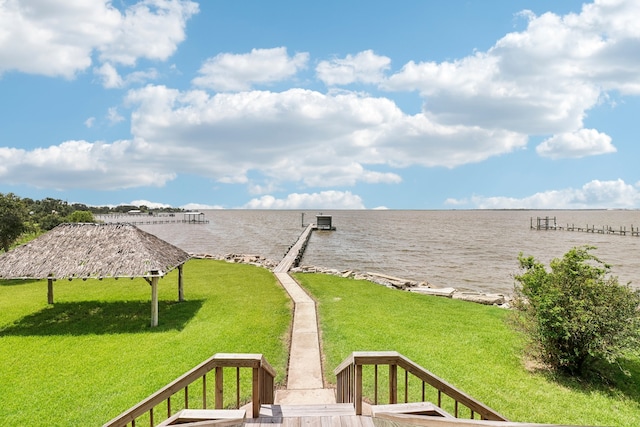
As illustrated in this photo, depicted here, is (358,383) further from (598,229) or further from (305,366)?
(598,229)

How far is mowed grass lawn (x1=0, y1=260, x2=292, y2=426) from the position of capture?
8055mm

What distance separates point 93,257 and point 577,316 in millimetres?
15415

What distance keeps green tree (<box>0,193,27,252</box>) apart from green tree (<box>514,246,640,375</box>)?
97.9 ft

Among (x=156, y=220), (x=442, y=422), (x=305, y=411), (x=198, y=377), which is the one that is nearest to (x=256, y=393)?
(x=198, y=377)

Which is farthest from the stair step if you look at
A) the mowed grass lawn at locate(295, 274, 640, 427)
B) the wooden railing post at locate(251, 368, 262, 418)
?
the mowed grass lawn at locate(295, 274, 640, 427)

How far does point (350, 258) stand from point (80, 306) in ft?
75.8

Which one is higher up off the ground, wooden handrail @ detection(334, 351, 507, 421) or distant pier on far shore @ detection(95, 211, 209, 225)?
distant pier on far shore @ detection(95, 211, 209, 225)

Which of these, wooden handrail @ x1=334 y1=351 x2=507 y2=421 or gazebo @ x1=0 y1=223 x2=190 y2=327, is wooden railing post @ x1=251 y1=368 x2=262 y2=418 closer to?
wooden handrail @ x1=334 y1=351 x2=507 y2=421

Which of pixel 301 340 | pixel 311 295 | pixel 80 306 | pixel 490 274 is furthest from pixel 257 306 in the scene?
pixel 490 274

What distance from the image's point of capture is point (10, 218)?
80.7ft

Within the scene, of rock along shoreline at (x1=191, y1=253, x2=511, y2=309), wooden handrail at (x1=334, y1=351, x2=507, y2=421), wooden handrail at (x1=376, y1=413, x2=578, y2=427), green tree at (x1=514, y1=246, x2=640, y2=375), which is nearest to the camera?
wooden handrail at (x1=376, y1=413, x2=578, y2=427)

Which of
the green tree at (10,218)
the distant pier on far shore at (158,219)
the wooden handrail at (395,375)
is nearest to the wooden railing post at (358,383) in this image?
the wooden handrail at (395,375)

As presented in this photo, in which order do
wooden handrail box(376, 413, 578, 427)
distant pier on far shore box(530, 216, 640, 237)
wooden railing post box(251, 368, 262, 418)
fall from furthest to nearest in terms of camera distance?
distant pier on far shore box(530, 216, 640, 237)
wooden railing post box(251, 368, 262, 418)
wooden handrail box(376, 413, 578, 427)

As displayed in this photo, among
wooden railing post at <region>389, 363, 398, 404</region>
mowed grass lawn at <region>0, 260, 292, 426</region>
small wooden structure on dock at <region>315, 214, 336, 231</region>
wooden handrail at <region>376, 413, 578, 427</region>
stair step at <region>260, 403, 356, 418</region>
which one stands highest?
small wooden structure on dock at <region>315, 214, 336, 231</region>
